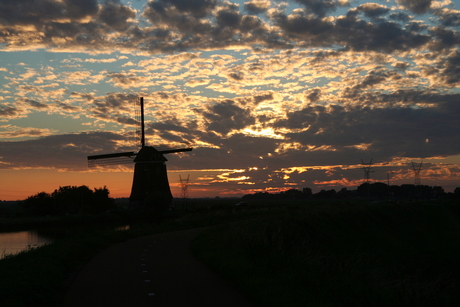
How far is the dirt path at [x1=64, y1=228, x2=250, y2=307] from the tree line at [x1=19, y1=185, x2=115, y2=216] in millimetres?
66844

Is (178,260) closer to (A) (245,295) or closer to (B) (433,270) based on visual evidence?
(A) (245,295)

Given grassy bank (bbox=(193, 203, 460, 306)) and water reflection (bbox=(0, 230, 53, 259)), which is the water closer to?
water reflection (bbox=(0, 230, 53, 259))

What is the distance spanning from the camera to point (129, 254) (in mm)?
20031

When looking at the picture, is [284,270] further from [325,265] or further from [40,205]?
[40,205]

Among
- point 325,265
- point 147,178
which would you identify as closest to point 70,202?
point 147,178

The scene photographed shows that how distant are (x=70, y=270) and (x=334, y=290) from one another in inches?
382

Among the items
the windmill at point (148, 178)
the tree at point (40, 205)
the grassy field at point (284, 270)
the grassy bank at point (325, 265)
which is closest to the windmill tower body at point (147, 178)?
the windmill at point (148, 178)

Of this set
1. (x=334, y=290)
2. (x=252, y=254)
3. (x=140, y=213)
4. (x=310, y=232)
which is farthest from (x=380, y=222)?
(x=334, y=290)

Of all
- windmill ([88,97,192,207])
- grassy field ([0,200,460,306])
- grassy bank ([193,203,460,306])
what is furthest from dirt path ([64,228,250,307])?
windmill ([88,97,192,207])

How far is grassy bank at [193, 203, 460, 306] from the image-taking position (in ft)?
Result: 37.4

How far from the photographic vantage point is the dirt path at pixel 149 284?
10828mm

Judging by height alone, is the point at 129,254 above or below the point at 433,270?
above

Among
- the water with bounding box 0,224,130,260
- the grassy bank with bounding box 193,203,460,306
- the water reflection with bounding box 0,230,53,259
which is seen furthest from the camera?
the water with bounding box 0,224,130,260

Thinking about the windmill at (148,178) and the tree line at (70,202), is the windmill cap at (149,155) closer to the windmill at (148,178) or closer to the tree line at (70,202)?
the windmill at (148,178)
